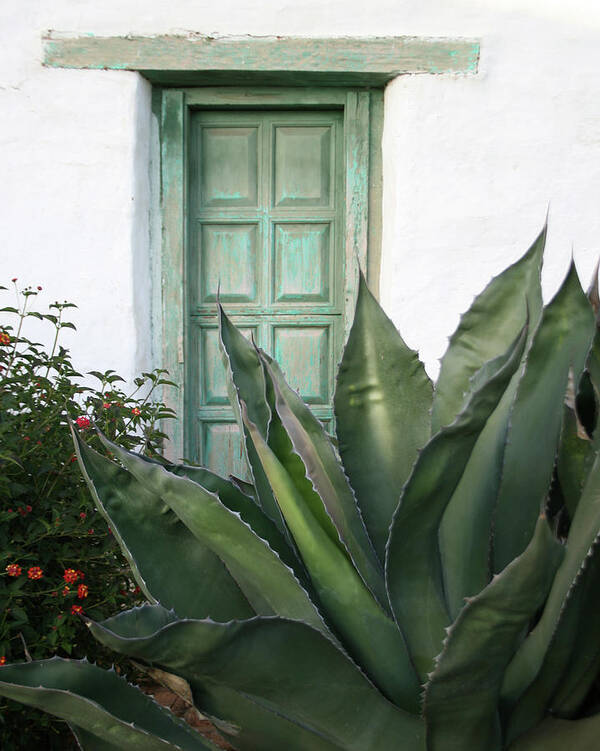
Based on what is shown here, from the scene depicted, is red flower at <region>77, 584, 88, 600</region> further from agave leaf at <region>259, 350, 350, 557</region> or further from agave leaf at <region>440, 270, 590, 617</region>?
agave leaf at <region>440, 270, 590, 617</region>

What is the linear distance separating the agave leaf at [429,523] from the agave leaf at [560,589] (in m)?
0.09

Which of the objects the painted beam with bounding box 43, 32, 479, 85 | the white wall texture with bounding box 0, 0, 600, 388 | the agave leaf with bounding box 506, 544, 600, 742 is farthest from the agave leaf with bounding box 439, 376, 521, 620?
the painted beam with bounding box 43, 32, 479, 85

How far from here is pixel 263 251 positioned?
12.7ft

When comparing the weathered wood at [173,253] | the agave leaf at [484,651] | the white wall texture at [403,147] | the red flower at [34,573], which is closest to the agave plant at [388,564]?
the agave leaf at [484,651]

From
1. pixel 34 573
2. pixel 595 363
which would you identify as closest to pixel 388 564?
pixel 595 363

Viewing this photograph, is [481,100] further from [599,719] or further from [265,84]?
[599,719]

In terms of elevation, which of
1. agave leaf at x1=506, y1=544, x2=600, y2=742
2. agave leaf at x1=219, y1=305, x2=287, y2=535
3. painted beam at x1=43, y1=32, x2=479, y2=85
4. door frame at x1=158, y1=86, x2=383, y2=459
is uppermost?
painted beam at x1=43, y1=32, x2=479, y2=85

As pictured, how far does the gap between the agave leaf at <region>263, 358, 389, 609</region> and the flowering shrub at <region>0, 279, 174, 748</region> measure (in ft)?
3.48

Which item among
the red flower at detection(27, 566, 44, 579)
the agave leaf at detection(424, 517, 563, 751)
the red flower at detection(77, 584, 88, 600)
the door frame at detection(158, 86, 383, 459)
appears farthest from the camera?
the door frame at detection(158, 86, 383, 459)

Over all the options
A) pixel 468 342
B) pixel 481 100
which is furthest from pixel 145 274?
pixel 468 342

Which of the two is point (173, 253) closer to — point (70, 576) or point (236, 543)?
point (70, 576)

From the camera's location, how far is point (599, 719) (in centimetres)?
81

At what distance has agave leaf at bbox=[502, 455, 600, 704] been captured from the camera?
76 cm

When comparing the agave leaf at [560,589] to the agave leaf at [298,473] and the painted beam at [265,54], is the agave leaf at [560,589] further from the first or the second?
the painted beam at [265,54]
